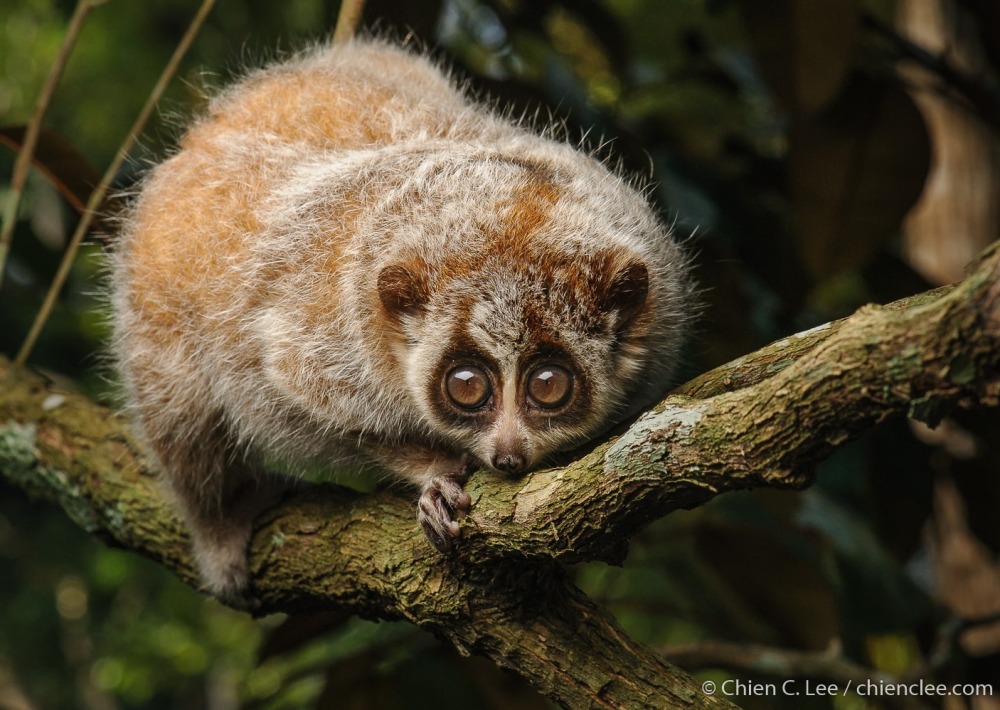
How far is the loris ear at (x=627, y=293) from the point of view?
312 centimetres

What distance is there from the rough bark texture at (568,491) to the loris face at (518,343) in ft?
0.78

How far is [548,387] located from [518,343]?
0.18 meters

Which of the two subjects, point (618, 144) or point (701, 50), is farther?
point (701, 50)

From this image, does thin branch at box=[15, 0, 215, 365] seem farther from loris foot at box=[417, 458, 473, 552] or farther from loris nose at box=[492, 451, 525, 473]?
loris nose at box=[492, 451, 525, 473]

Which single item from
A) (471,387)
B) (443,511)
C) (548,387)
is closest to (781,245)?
(548,387)

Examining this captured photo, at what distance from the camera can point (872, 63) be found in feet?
15.9

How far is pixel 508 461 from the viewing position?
2.80 meters

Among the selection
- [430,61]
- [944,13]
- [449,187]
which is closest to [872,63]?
[944,13]

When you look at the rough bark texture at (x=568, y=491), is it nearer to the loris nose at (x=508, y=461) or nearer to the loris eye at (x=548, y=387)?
the loris nose at (x=508, y=461)

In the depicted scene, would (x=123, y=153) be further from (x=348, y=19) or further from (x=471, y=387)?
(x=471, y=387)

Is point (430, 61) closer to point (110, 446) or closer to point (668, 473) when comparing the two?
point (110, 446)

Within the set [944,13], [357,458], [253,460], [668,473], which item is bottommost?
[253,460]

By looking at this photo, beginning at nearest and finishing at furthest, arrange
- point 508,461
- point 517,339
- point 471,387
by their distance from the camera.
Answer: point 508,461
point 517,339
point 471,387

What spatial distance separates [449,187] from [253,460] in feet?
4.82
